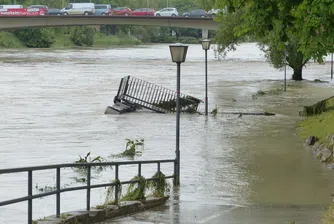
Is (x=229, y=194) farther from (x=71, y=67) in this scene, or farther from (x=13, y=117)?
(x=71, y=67)

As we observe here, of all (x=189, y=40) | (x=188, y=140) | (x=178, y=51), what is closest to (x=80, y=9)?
(x=189, y=40)

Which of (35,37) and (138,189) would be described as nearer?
(138,189)

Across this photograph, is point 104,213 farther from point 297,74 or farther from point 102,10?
point 102,10

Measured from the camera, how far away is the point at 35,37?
4683 inches

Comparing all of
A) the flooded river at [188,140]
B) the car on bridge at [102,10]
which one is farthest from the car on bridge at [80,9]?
the flooded river at [188,140]

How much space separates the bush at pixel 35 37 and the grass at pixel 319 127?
289ft

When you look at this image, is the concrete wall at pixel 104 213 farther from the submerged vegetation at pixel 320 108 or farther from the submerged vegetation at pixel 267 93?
the submerged vegetation at pixel 267 93

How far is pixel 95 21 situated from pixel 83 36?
26608 millimetres

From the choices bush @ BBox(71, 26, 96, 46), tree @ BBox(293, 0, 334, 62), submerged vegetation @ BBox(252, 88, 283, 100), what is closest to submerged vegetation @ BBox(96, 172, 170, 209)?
tree @ BBox(293, 0, 334, 62)

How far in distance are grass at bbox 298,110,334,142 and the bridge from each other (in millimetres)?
58714

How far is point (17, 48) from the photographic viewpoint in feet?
382

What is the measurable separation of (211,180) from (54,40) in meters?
106

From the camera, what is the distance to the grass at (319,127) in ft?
92.7

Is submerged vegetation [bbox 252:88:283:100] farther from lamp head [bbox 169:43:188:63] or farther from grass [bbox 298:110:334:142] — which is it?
lamp head [bbox 169:43:188:63]
